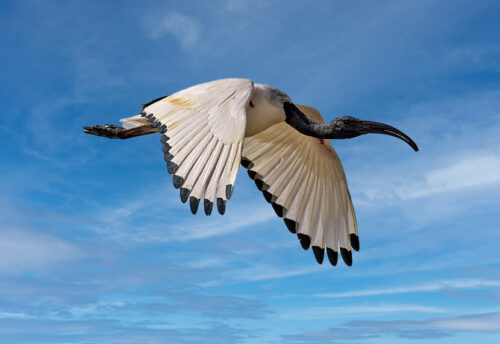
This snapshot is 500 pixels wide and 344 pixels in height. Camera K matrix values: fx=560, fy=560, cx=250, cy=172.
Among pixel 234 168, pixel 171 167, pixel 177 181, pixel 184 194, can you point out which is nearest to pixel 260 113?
pixel 234 168

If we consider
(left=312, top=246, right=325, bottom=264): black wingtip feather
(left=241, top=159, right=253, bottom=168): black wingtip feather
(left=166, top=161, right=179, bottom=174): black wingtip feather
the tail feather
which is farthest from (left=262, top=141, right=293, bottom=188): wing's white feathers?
(left=166, top=161, right=179, bottom=174): black wingtip feather

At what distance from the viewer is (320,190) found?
959 cm

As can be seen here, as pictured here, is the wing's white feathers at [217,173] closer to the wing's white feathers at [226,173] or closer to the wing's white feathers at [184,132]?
the wing's white feathers at [226,173]

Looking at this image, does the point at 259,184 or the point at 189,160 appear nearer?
the point at 189,160

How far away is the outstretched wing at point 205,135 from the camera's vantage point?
573 centimetres

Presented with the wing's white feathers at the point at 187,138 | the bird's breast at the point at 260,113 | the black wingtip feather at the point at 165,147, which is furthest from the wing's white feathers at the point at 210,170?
the bird's breast at the point at 260,113

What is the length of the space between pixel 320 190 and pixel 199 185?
4.22 meters

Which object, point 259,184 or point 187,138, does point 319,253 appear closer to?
point 259,184

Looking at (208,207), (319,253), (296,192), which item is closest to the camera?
(208,207)

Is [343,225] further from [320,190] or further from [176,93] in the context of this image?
[176,93]

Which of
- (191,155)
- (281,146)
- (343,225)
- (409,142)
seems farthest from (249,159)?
(191,155)

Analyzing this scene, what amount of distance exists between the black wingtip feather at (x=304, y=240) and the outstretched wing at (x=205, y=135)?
2.87m

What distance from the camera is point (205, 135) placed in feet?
20.6

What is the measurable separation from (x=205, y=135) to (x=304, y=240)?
3351 millimetres
